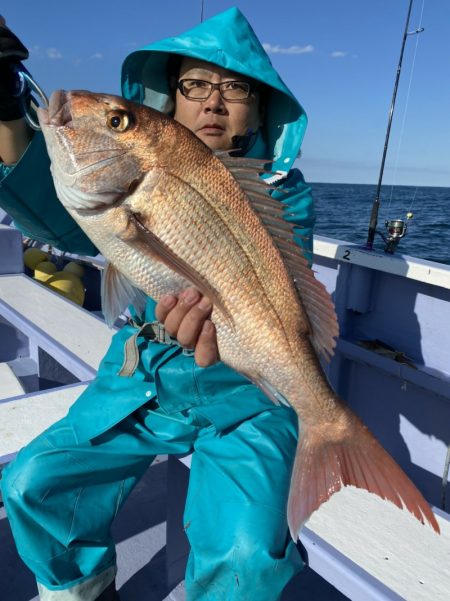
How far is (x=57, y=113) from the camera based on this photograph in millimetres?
1499

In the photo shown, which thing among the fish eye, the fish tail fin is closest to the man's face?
the fish eye

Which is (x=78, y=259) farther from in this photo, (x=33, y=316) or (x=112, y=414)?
(x=112, y=414)

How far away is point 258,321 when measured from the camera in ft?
5.28

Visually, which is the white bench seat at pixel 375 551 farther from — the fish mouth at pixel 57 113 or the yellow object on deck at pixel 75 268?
the yellow object on deck at pixel 75 268

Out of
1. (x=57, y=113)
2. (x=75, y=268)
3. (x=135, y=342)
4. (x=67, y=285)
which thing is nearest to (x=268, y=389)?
(x=135, y=342)

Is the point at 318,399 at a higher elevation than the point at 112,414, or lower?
higher

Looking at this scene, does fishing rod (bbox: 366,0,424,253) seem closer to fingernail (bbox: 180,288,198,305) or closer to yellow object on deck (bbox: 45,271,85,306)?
fingernail (bbox: 180,288,198,305)

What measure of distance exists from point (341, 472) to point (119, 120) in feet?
4.15

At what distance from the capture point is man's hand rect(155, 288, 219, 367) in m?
1.61

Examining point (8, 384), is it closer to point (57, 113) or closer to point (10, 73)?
point (10, 73)

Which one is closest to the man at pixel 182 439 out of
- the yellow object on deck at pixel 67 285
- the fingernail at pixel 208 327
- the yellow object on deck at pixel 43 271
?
the fingernail at pixel 208 327

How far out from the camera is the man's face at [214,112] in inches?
87.2

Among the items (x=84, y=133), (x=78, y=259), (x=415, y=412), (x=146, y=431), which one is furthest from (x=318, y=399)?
(x=78, y=259)

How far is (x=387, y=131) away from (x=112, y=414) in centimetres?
316
